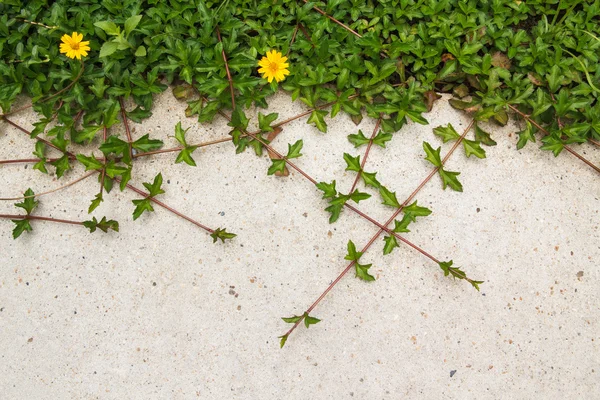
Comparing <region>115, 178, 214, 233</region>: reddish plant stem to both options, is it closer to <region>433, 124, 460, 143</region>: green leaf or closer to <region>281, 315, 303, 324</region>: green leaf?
<region>281, 315, 303, 324</region>: green leaf

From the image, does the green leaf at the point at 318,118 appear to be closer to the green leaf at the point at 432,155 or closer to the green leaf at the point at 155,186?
the green leaf at the point at 432,155

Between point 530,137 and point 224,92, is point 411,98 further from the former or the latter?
point 224,92

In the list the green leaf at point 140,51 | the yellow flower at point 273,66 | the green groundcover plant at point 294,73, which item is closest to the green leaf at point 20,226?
the green groundcover plant at point 294,73

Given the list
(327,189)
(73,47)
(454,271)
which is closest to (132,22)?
(73,47)

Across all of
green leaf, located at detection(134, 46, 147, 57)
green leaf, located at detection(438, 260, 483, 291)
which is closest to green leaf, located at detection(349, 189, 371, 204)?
green leaf, located at detection(438, 260, 483, 291)

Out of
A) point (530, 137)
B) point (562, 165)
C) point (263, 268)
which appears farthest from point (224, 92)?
point (562, 165)

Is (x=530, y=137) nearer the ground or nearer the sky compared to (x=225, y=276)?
nearer the sky
